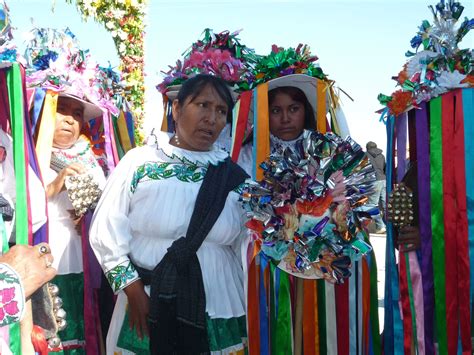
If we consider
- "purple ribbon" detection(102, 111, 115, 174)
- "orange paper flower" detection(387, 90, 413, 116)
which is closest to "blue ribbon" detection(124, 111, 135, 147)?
"purple ribbon" detection(102, 111, 115, 174)

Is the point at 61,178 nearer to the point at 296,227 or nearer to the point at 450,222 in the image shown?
the point at 296,227

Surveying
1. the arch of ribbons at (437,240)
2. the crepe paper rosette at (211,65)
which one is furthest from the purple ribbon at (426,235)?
the crepe paper rosette at (211,65)

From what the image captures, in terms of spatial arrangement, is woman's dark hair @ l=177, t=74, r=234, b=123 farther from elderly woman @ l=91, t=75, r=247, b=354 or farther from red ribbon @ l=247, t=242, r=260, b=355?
red ribbon @ l=247, t=242, r=260, b=355

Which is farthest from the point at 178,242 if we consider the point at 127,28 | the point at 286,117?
the point at 127,28

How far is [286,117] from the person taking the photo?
3.45 m

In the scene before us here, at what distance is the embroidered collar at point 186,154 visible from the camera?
2803 mm

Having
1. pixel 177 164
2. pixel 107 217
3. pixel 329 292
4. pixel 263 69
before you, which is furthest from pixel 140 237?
pixel 263 69

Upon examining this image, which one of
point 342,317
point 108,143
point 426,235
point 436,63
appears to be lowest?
point 342,317

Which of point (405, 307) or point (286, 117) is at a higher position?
point (286, 117)

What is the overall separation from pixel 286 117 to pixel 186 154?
33.6 inches

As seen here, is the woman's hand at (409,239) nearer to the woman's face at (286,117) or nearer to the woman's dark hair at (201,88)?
the woman's face at (286,117)

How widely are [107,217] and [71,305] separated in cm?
124

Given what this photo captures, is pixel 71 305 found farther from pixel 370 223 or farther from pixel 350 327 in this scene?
pixel 370 223

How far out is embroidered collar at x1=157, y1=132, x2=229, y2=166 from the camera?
110 inches
